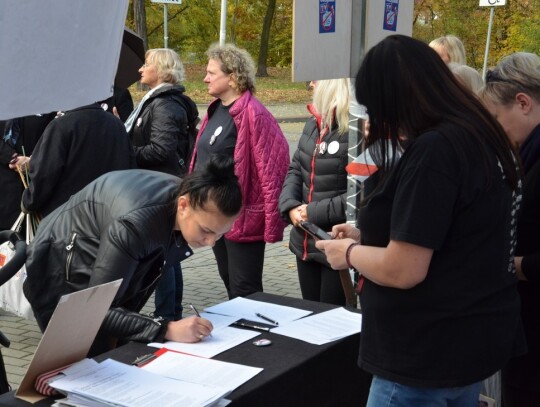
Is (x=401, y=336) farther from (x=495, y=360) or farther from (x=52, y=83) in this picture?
(x=52, y=83)

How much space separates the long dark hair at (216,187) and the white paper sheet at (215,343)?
41cm

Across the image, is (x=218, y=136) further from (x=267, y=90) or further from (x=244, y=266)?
(x=267, y=90)

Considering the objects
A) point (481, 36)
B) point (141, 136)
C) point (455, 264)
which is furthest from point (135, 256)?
point (481, 36)

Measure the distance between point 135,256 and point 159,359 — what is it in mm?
372

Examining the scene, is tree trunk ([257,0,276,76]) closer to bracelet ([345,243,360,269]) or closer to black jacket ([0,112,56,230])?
black jacket ([0,112,56,230])

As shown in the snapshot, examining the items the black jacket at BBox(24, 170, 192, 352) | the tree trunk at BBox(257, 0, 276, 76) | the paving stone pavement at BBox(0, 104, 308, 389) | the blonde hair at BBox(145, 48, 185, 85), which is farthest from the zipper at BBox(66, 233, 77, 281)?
the tree trunk at BBox(257, 0, 276, 76)

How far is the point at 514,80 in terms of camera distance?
2.59 m

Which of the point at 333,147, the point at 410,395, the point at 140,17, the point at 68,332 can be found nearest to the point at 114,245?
the point at 68,332

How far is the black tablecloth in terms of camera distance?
7.51 feet

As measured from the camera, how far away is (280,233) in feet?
14.6

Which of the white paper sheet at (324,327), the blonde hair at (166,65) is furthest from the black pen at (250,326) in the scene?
the blonde hair at (166,65)

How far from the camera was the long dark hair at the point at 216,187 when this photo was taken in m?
2.74

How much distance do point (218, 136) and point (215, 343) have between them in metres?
2.16

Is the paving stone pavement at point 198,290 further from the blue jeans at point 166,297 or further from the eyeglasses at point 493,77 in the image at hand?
the eyeglasses at point 493,77
